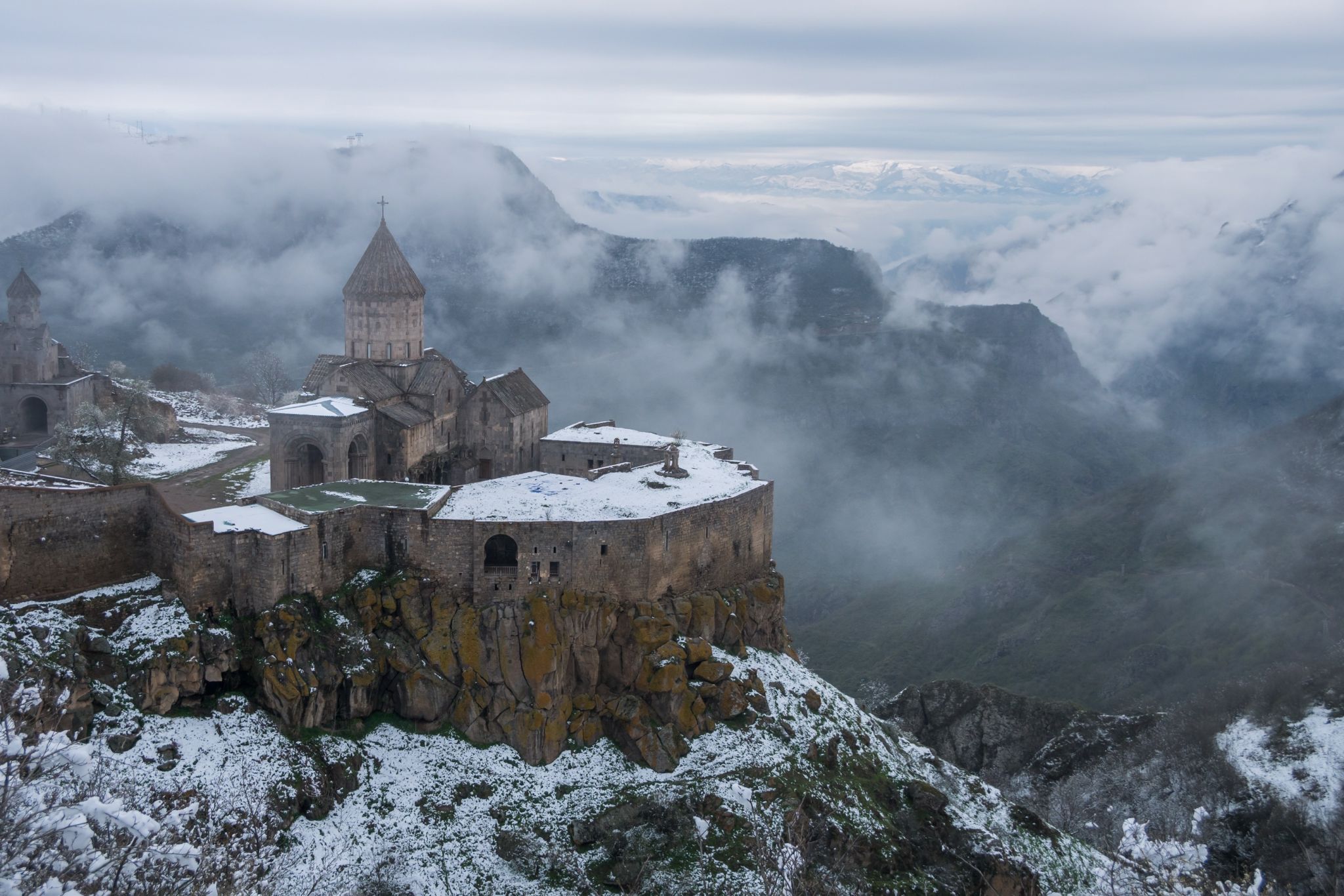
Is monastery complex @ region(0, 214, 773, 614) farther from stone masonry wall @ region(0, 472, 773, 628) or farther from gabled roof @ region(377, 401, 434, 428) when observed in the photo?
gabled roof @ region(377, 401, 434, 428)

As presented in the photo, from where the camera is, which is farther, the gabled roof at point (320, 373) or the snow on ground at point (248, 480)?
the gabled roof at point (320, 373)

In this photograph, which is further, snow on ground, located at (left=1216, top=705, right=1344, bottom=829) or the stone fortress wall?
snow on ground, located at (left=1216, top=705, right=1344, bottom=829)

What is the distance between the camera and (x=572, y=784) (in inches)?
1401

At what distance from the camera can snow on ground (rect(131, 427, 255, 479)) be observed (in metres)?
46.4

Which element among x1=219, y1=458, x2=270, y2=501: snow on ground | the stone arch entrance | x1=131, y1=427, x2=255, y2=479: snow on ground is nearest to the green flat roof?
the stone arch entrance

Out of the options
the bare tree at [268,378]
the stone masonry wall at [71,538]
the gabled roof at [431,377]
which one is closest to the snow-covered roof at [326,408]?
the gabled roof at [431,377]

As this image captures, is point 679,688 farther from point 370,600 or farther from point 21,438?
point 21,438

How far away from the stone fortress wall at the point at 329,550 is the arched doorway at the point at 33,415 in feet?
87.6

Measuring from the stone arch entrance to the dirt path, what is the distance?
→ 2.32m


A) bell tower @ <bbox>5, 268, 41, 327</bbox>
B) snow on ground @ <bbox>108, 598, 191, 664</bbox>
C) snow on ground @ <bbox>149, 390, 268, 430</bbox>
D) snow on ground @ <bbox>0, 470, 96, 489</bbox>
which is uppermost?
bell tower @ <bbox>5, 268, 41, 327</bbox>

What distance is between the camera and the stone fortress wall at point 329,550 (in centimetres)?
3306

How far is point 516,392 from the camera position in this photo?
166ft

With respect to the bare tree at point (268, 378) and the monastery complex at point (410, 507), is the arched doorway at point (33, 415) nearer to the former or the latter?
the monastery complex at point (410, 507)

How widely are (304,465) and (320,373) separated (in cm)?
476
